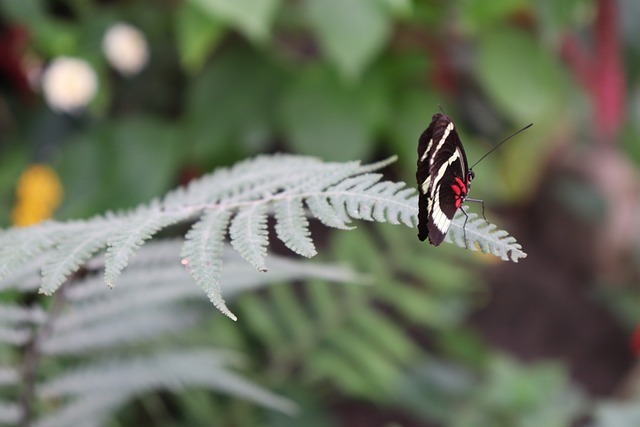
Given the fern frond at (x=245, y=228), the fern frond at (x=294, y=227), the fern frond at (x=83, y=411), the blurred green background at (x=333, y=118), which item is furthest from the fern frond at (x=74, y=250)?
the blurred green background at (x=333, y=118)

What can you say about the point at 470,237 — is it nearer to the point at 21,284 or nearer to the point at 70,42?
the point at 21,284

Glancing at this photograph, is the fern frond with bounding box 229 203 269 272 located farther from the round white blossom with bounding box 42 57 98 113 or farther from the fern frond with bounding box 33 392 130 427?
the round white blossom with bounding box 42 57 98 113

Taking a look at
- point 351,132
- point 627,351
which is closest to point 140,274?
point 351,132

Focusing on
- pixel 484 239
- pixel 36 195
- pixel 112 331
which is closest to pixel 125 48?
pixel 36 195

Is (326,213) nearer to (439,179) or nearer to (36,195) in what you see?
(439,179)

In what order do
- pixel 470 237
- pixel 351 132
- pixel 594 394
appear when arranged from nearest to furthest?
pixel 470 237, pixel 351 132, pixel 594 394

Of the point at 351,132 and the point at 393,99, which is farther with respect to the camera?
the point at 393,99

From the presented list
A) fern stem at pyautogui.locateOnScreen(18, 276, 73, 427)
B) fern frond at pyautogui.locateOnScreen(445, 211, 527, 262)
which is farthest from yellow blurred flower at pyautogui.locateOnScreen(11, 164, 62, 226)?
fern frond at pyautogui.locateOnScreen(445, 211, 527, 262)
